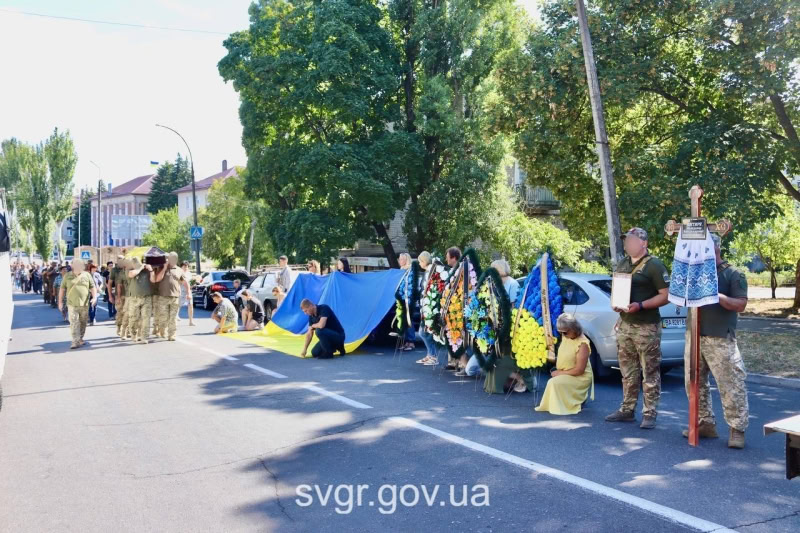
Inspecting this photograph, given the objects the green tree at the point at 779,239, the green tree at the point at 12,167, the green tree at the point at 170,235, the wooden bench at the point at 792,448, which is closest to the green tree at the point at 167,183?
the green tree at the point at 12,167

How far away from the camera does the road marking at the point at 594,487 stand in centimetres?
473

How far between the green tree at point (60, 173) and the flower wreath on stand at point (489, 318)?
6488 cm

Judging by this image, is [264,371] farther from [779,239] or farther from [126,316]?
[779,239]

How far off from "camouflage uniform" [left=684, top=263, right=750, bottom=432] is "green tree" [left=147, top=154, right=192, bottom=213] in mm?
97099

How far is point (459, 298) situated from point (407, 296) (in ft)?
7.76

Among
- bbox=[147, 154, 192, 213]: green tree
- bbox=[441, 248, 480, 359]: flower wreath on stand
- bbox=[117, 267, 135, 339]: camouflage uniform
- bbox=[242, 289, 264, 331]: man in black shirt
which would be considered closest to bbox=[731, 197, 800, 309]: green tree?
bbox=[242, 289, 264, 331]: man in black shirt

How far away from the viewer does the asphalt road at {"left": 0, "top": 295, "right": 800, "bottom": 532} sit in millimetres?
4957

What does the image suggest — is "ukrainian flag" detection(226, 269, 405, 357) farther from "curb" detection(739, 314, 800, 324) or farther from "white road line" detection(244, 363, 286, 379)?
"curb" detection(739, 314, 800, 324)

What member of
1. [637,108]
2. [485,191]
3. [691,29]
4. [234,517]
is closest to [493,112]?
[637,108]

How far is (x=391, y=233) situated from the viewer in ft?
118

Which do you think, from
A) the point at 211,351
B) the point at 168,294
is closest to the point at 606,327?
the point at 211,351

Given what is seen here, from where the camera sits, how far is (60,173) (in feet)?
225

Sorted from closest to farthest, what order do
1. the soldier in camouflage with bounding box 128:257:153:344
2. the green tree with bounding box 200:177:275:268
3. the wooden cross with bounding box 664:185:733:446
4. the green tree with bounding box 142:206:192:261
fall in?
the wooden cross with bounding box 664:185:733:446 → the soldier in camouflage with bounding box 128:257:153:344 → the green tree with bounding box 200:177:275:268 → the green tree with bounding box 142:206:192:261

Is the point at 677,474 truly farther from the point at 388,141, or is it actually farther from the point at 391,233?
the point at 391,233
